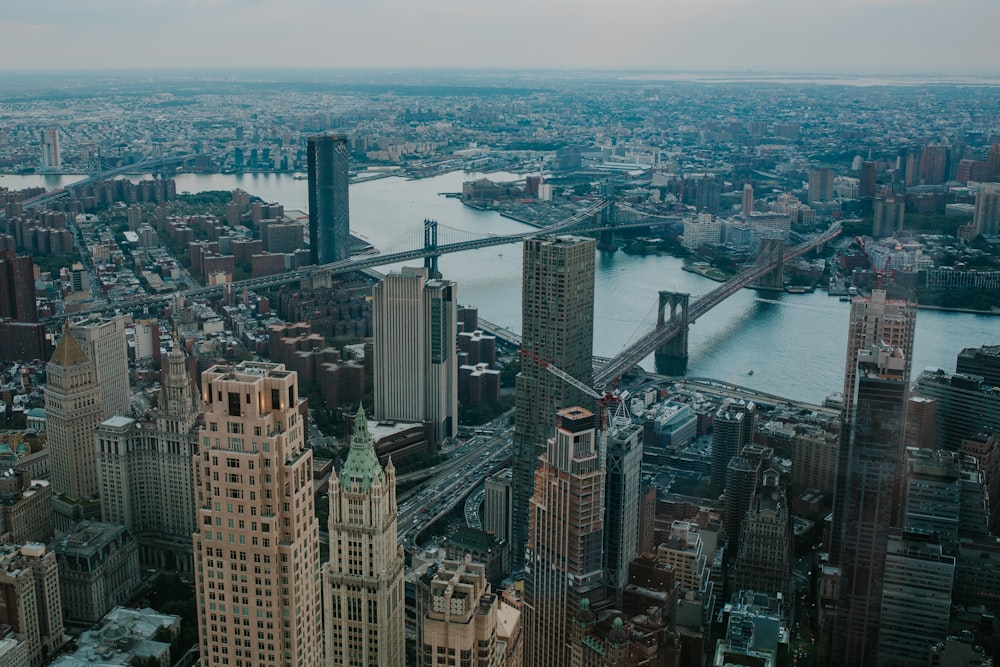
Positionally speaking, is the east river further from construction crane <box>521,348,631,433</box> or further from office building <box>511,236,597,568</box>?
office building <box>511,236,597,568</box>

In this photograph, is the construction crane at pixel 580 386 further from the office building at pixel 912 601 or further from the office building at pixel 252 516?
the office building at pixel 252 516

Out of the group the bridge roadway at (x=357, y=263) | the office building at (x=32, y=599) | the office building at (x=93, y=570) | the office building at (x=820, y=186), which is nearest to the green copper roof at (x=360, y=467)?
the office building at (x=32, y=599)

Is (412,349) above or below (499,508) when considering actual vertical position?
above

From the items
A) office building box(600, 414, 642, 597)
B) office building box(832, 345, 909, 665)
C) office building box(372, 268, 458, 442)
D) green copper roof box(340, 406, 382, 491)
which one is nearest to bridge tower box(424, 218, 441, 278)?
office building box(372, 268, 458, 442)

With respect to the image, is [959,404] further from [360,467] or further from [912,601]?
[360,467]

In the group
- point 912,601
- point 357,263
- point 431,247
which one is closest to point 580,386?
point 912,601
